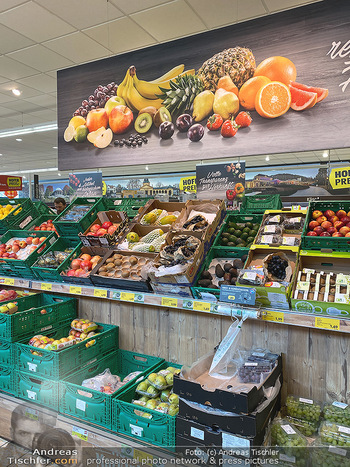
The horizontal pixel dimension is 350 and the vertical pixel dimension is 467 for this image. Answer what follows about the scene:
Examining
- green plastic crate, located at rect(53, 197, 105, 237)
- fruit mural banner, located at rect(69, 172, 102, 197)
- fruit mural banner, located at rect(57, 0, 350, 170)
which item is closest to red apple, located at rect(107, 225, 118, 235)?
green plastic crate, located at rect(53, 197, 105, 237)

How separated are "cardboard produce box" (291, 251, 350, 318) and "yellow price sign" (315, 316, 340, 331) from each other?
4 centimetres

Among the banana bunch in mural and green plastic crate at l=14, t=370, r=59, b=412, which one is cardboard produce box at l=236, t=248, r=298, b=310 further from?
the banana bunch in mural

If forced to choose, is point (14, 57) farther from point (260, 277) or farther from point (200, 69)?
point (260, 277)

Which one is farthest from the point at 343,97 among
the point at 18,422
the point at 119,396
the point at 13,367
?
the point at 18,422

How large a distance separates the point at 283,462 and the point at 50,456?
143 cm

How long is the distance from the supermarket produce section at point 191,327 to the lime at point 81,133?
1003 millimetres

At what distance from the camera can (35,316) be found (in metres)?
2.60

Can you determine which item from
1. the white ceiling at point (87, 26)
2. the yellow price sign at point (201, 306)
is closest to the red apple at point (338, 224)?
the yellow price sign at point (201, 306)

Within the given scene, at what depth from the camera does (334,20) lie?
8.18 ft

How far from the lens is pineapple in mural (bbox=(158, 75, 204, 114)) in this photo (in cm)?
307

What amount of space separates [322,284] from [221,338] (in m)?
0.72

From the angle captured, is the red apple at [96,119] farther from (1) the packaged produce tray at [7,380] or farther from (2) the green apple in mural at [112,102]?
(1) the packaged produce tray at [7,380]

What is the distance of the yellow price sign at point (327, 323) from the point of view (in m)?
1.70

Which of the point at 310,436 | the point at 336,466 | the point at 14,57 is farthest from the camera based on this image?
the point at 14,57
